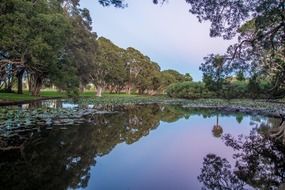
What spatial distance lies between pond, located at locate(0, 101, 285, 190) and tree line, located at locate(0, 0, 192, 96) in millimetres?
4488

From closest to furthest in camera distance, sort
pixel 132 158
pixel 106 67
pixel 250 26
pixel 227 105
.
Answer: pixel 132 158 < pixel 250 26 < pixel 227 105 < pixel 106 67

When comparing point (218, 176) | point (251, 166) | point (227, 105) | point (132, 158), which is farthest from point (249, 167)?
point (227, 105)

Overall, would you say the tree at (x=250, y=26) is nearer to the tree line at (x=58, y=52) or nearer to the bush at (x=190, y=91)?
the tree line at (x=58, y=52)

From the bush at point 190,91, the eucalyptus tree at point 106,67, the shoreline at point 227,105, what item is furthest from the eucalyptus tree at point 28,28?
the bush at point 190,91

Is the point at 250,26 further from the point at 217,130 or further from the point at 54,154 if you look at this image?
the point at 54,154

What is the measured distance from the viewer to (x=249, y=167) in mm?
7961

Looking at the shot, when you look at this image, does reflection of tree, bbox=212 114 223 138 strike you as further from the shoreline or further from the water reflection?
the shoreline

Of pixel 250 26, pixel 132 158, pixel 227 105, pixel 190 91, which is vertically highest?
pixel 250 26

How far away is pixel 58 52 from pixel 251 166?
25878mm

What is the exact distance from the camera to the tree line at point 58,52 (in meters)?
19.1

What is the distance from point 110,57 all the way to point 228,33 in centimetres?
4761

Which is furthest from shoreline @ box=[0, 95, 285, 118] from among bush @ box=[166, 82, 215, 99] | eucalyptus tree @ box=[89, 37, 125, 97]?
bush @ box=[166, 82, 215, 99]

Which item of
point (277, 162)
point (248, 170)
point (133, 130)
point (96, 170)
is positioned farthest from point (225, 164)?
point (133, 130)

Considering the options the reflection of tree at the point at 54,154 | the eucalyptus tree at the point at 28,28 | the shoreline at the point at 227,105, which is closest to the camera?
the reflection of tree at the point at 54,154
